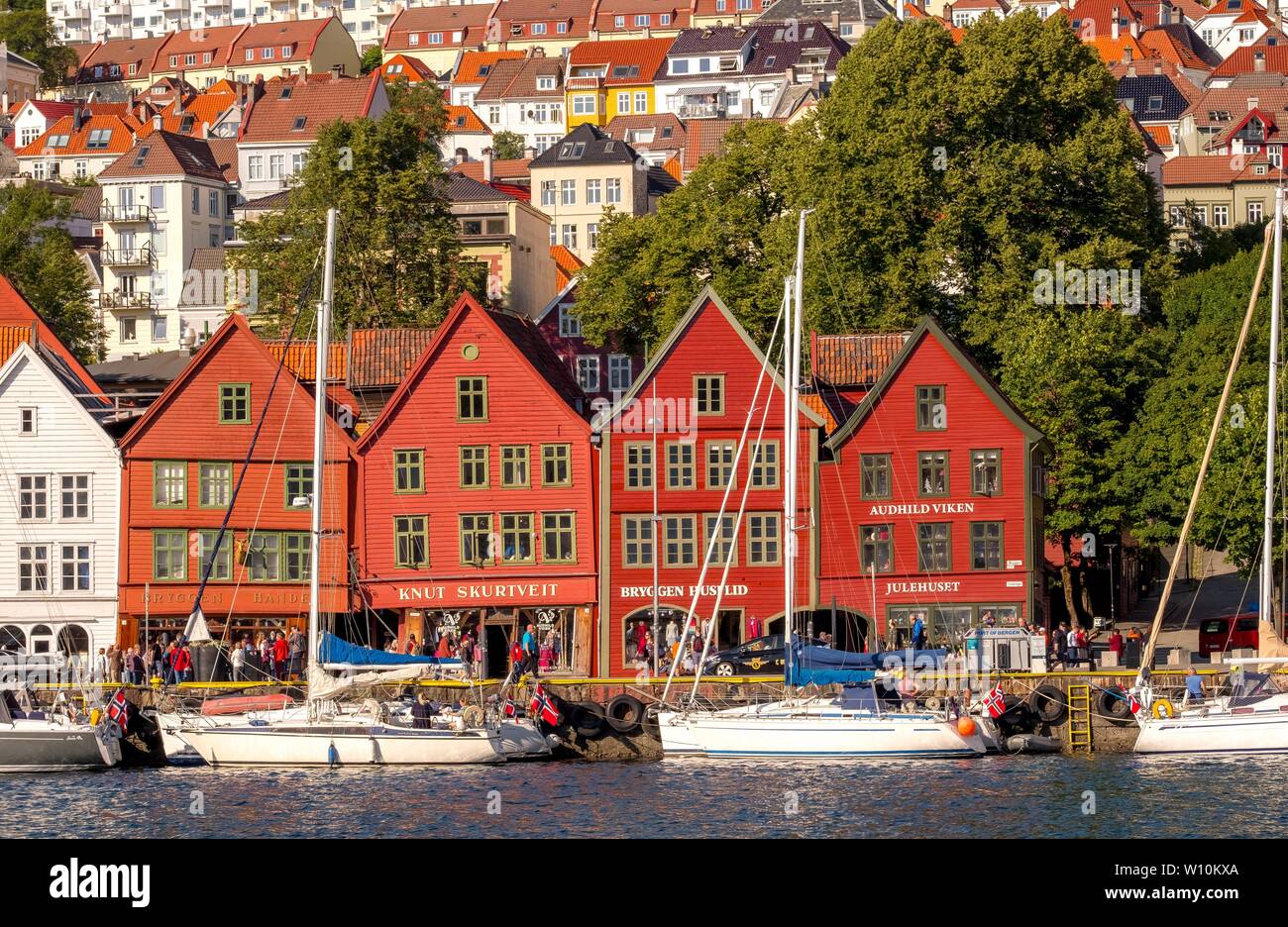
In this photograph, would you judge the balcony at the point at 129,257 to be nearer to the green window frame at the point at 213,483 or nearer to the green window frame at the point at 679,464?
the green window frame at the point at 213,483

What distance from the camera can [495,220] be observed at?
4532 inches

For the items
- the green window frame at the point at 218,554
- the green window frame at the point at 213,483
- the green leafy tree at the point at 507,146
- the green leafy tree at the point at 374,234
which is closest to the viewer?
the green window frame at the point at 218,554

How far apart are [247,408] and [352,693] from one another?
52.7ft

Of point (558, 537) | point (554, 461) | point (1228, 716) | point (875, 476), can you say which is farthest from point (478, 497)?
point (1228, 716)

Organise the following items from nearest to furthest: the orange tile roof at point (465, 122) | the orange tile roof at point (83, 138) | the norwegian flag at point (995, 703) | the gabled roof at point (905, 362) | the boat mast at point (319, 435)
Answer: the norwegian flag at point (995, 703)
the boat mast at point (319, 435)
the gabled roof at point (905, 362)
the orange tile roof at point (83, 138)
the orange tile roof at point (465, 122)

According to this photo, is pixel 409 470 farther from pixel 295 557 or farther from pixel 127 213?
pixel 127 213

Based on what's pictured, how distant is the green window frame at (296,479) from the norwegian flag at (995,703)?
23122 millimetres

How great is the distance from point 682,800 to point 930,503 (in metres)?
22.0

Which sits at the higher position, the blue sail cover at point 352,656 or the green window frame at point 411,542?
the green window frame at point 411,542

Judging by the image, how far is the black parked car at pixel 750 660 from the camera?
5478 cm

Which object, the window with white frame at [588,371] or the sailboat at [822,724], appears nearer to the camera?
the sailboat at [822,724]

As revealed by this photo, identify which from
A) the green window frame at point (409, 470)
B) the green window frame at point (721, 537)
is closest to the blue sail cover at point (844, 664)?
the green window frame at point (721, 537)

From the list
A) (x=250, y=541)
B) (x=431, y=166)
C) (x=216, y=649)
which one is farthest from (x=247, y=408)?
(x=431, y=166)

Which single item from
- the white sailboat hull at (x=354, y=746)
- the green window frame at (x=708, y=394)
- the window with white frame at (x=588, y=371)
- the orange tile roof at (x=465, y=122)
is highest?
the orange tile roof at (x=465, y=122)
